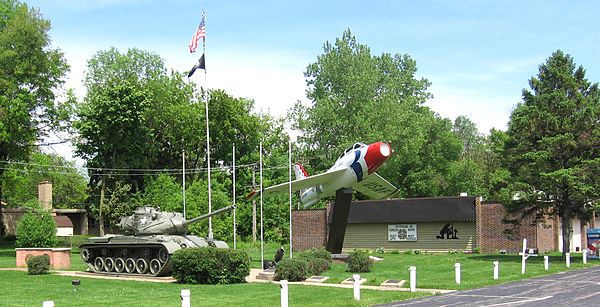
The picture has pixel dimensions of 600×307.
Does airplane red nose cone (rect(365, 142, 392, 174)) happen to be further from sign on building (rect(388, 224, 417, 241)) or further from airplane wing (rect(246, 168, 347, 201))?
sign on building (rect(388, 224, 417, 241))

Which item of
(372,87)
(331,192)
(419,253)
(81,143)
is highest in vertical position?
(372,87)

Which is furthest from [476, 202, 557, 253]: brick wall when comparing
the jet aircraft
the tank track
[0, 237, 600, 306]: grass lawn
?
the tank track

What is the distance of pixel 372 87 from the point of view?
61.0 meters

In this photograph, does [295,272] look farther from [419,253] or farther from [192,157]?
[192,157]

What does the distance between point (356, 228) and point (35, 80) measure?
25.2 metres

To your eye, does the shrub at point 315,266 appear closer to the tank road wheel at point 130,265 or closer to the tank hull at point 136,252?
the tank hull at point 136,252

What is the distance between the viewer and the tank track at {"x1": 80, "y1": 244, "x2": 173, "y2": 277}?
2827 cm

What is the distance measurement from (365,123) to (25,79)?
26.1 meters

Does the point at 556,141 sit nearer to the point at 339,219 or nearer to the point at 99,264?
the point at 339,219

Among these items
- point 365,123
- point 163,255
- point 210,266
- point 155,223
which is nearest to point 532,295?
point 210,266

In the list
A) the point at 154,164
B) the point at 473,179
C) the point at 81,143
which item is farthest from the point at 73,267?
the point at 473,179

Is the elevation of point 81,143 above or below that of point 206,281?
above

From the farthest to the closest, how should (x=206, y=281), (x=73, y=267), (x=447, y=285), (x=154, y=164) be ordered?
(x=154, y=164), (x=73, y=267), (x=206, y=281), (x=447, y=285)

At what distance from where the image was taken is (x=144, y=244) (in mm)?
28594
